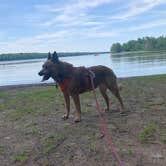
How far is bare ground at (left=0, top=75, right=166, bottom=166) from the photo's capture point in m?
4.56

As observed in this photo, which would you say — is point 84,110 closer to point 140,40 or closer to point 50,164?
point 50,164

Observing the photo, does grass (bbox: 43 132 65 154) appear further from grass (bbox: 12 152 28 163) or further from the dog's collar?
the dog's collar

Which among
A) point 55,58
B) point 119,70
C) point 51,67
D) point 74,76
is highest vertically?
point 55,58

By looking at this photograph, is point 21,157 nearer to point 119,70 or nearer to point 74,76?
point 74,76

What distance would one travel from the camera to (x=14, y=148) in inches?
211

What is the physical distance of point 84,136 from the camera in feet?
18.7

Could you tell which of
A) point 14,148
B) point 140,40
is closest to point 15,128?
point 14,148

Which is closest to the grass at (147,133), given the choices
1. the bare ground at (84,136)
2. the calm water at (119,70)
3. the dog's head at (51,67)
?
the bare ground at (84,136)

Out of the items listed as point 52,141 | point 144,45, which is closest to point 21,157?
point 52,141

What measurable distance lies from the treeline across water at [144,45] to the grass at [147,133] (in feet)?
372

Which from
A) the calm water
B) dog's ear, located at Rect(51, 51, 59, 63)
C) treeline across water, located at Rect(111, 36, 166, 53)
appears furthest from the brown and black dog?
treeline across water, located at Rect(111, 36, 166, 53)

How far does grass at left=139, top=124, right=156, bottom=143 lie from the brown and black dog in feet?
5.58

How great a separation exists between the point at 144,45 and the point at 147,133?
123880mm

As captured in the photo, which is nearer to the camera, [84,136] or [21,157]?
[21,157]
